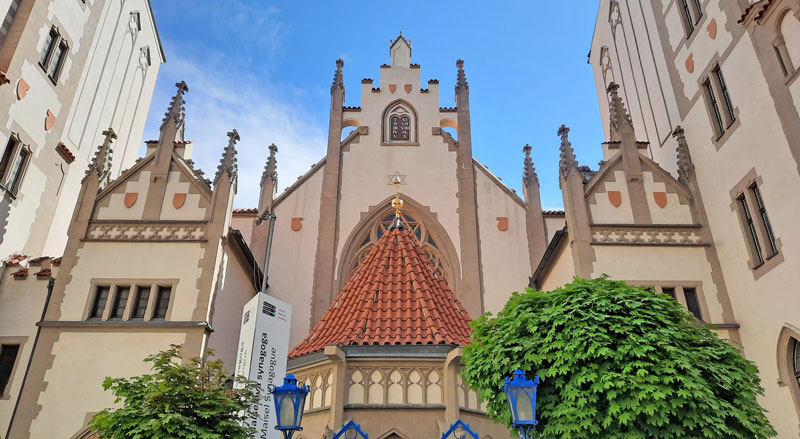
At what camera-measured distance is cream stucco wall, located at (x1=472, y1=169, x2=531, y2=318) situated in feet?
68.1

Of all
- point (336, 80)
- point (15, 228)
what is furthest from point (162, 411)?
point (336, 80)

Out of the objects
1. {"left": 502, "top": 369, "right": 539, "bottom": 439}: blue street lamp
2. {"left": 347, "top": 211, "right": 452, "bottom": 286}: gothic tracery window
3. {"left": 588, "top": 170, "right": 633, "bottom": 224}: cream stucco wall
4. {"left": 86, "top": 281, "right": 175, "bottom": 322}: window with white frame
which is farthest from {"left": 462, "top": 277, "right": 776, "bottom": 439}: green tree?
{"left": 347, "top": 211, "right": 452, "bottom": 286}: gothic tracery window

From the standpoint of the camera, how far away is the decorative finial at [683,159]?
Result: 17.3 meters

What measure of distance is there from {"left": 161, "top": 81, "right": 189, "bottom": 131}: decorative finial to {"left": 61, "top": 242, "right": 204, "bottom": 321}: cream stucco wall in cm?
439

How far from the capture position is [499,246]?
A: 70.9ft

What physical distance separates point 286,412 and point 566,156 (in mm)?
12745

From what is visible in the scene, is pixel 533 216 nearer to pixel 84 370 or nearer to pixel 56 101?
pixel 84 370

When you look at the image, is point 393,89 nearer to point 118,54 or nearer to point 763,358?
point 118,54

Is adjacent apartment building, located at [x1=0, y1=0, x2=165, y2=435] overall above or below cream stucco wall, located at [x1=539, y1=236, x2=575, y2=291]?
above

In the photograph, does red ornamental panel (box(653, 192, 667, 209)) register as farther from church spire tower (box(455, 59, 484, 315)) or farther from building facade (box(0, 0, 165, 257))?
building facade (box(0, 0, 165, 257))

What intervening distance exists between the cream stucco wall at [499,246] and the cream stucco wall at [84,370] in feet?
35.6

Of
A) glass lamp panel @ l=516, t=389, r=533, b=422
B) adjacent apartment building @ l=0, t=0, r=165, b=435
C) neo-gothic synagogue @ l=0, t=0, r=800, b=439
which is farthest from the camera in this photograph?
adjacent apartment building @ l=0, t=0, r=165, b=435

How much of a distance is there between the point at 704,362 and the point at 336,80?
64.3 feet

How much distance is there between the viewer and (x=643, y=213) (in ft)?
54.6
